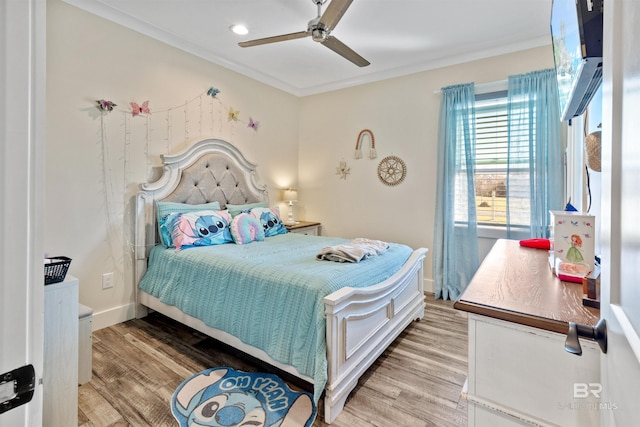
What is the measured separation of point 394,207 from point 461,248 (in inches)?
36.5

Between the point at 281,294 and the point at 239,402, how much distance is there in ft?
2.10

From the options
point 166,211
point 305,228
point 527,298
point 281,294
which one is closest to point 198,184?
point 166,211

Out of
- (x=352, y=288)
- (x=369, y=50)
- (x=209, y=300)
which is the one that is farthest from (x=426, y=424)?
(x=369, y=50)

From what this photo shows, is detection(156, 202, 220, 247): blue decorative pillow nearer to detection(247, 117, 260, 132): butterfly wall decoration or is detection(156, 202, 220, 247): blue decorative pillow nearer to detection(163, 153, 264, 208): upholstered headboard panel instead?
detection(163, 153, 264, 208): upholstered headboard panel

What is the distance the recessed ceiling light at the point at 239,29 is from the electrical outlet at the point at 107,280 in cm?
254

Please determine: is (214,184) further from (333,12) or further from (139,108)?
(333,12)

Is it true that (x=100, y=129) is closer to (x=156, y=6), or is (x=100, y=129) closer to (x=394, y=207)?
(x=156, y=6)

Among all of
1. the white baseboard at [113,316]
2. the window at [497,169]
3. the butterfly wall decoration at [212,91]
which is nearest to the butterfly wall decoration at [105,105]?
the butterfly wall decoration at [212,91]

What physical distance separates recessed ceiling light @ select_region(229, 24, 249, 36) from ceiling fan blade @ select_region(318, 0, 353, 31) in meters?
1.19

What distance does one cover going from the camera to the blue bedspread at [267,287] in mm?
1693

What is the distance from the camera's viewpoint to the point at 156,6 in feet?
8.46

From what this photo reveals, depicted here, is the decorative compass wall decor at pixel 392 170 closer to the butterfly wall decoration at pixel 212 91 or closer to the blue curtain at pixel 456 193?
the blue curtain at pixel 456 193

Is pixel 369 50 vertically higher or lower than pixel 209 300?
higher

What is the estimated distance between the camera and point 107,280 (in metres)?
2.71
